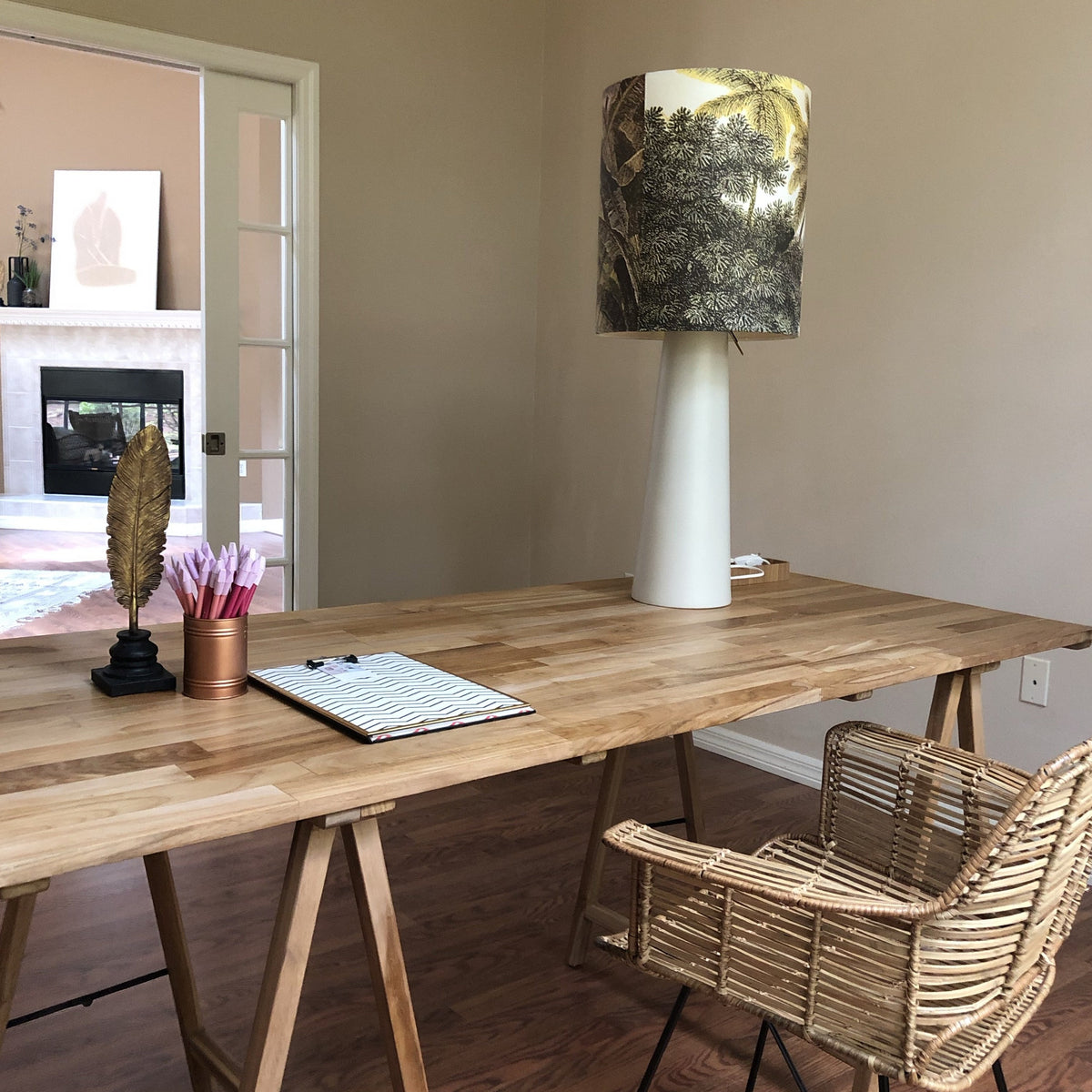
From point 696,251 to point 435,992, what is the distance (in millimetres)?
1462

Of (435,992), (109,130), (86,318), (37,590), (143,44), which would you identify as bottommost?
(435,992)

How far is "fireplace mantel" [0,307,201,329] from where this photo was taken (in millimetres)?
7793

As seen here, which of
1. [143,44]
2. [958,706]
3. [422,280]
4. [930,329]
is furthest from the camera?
[422,280]

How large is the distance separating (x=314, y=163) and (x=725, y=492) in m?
2.22

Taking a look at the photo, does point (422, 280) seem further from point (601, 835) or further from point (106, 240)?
point (106, 240)

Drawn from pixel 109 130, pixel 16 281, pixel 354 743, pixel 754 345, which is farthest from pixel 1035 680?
pixel 16 281

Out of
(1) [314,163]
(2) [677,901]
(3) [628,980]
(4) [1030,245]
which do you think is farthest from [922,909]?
(1) [314,163]

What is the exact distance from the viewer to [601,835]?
2.09 meters

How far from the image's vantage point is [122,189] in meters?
7.70

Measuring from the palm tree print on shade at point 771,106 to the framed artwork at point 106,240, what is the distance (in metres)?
6.78

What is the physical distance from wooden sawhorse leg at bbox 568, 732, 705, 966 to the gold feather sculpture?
982 millimetres

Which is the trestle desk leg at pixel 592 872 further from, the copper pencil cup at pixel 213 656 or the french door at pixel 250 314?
the french door at pixel 250 314

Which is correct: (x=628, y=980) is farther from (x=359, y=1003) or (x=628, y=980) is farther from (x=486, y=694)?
(x=486, y=694)

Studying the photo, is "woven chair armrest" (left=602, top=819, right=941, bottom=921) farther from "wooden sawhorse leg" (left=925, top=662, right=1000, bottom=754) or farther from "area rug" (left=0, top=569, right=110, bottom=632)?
"area rug" (left=0, top=569, right=110, bottom=632)
